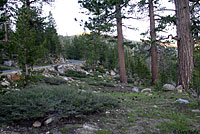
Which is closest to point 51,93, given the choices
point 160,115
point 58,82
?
point 160,115

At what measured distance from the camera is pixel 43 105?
3328mm

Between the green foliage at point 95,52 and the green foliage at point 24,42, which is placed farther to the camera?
the green foliage at point 95,52

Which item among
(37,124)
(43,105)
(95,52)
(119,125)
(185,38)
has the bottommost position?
(119,125)

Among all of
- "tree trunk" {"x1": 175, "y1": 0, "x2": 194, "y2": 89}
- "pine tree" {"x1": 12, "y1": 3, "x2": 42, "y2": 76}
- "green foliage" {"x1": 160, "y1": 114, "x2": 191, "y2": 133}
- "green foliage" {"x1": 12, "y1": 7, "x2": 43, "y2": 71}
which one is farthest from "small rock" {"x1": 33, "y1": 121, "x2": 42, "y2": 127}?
"tree trunk" {"x1": 175, "y1": 0, "x2": 194, "y2": 89}

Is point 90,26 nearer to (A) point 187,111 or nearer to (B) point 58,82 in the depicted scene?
(B) point 58,82

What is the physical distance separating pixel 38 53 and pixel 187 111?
5.17 meters

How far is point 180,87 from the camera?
7.86 m

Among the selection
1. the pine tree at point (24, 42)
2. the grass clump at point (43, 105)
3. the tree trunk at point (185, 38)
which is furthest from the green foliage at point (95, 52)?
the grass clump at point (43, 105)

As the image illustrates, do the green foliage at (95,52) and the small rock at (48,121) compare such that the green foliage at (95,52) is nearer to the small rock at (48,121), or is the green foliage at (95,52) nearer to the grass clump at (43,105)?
the grass clump at (43,105)

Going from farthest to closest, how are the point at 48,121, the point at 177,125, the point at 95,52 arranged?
1. the point at 95,52
2. the point at 48,121
3. the point at 177,125

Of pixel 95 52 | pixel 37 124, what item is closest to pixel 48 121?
pixel 37 124

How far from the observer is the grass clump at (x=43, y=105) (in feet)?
10.4

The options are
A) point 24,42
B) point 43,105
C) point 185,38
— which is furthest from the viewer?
point 185,38

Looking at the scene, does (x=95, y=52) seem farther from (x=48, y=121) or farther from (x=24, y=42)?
(x=48, y=121)
